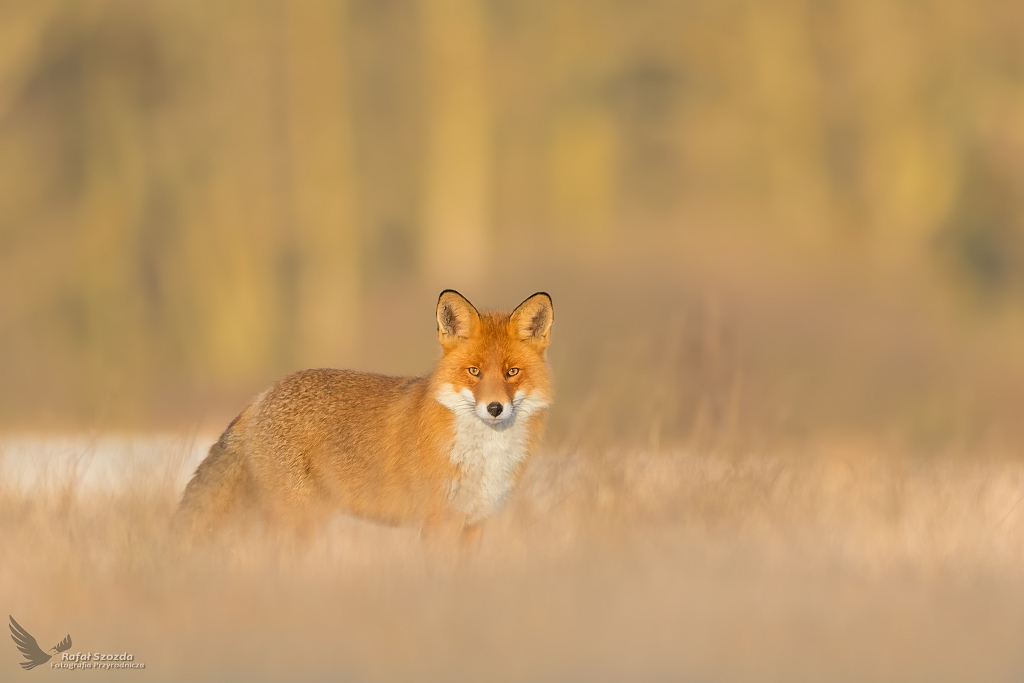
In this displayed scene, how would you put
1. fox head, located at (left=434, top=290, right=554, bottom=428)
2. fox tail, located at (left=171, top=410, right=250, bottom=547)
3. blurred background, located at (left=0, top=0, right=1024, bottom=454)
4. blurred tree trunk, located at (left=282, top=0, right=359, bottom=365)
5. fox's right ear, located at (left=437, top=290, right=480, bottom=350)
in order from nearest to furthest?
fox head, located at (left=434, top=290, right=554, bottom=428) → fox's right ear, located at (left=437, top=290, right=480, bottom=350) → fox tail, located at (left=171, top=410, right=250, bottom=547) → blurred background, located at (left=0, top=0, right=1024, bottom=454) → blurred tree trunk, located at (left=282, top=0, right=359, bottom=365)

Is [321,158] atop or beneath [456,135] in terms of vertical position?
beneath

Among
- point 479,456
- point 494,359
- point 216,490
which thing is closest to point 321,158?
point 216,490

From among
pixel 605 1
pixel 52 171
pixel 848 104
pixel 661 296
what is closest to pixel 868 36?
pixel 848 104

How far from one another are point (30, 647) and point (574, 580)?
6.23 feet

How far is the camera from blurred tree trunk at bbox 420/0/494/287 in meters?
13.7

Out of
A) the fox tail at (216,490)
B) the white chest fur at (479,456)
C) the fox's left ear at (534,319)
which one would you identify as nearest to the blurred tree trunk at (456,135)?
the fox tail at (216,490)

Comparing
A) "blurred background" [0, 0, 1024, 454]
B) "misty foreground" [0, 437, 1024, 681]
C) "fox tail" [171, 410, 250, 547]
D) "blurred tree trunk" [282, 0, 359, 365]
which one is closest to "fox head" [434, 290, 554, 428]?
"misty foreground" [0, 437, 1024, 681]

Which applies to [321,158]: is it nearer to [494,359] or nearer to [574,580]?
[494,359]

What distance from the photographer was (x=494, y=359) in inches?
179

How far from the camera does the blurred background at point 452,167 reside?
44.0 ft

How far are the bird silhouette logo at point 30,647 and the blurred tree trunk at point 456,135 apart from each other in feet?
33.2

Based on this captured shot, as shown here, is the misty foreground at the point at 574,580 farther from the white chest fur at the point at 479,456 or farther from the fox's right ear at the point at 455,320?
the fox's right ear at the point at 455,320

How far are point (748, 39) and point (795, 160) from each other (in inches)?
66.5

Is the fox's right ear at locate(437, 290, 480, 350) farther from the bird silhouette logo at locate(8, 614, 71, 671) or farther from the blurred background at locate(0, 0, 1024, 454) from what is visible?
the blurred background at locate(0, 0, 1024, 454)
